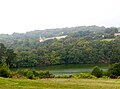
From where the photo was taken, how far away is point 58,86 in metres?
20.8

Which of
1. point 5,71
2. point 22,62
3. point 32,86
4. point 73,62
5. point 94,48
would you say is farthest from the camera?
point 94,48

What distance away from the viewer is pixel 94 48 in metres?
119

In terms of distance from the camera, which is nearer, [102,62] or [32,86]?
[32,86]

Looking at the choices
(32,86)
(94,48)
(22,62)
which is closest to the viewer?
(32,86)

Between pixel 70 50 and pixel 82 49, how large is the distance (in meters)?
4.87

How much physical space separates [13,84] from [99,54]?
92.6m

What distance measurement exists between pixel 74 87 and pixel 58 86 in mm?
1105

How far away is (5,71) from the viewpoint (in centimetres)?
3288

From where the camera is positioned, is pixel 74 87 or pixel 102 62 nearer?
pixel 74 87

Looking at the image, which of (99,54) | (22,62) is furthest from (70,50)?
(22,62)

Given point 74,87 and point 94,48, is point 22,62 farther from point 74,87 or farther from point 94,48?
point 74,87

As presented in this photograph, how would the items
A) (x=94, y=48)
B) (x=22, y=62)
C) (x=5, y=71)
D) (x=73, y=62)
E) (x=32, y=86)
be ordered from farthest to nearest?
(x=94, y=48)
(x=73, y=62)
(x=22, y=62)
(x=5, y=71)
(x=32, y=86)

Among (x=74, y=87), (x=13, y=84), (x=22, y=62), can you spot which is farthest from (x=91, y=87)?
(x=22, y=62)

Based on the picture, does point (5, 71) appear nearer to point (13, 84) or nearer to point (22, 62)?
point (13, 84)
